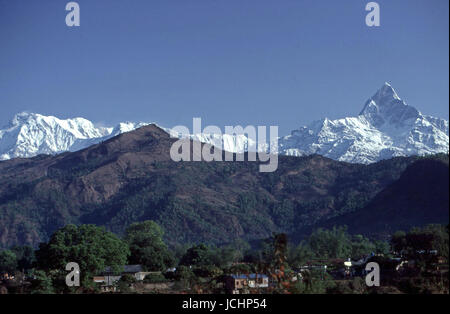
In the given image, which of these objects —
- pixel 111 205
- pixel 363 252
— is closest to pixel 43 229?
pixel 111 205

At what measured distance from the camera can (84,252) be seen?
54.2 meters

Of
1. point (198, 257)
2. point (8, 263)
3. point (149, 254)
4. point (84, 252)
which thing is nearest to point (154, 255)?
point (149, 254)

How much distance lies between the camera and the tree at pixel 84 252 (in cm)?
5356

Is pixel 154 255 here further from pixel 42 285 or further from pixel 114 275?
pixel 42 285

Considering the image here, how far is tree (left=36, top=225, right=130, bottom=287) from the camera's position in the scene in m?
53.6

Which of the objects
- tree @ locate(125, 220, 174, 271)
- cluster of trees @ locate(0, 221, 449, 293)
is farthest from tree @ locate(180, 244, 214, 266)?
tree @ locate(125, 220, 174, 271)

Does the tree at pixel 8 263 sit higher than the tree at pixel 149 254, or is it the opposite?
the tree at pixel 149 254

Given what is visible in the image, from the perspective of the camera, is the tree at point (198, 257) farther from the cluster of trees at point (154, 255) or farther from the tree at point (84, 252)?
the tree at point (84, 252)

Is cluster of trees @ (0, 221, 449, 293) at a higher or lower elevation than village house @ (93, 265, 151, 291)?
higher

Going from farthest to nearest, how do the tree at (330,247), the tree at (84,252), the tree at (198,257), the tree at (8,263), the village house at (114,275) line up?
the tree at (8,263) → the tree at (330,247) → the tree at (198,257) → the village house at (114,275) → the tree at (84,252)

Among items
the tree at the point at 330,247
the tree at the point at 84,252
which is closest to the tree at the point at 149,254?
the tree at the point at 84,252

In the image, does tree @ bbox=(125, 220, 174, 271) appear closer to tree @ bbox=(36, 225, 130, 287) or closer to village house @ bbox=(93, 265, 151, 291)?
village house @ bbox=(93, 265, 151, 291)
